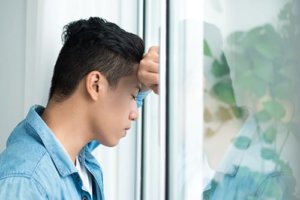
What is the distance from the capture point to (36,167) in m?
0.73

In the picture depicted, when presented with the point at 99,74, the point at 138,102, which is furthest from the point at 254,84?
the point at 138,102

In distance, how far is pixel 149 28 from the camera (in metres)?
1.18

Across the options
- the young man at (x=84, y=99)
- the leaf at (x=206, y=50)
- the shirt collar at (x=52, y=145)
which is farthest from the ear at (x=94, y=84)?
the leaf at (x=206, y=50)

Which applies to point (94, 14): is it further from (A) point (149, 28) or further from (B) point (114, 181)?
(B) point (114, 181)

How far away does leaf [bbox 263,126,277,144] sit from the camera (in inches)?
19.5

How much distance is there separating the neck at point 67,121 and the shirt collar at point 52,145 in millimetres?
38

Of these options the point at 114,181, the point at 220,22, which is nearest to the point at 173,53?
the point at 220,22

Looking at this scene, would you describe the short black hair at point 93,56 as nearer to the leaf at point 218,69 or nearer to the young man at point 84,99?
the young man at point 84,99

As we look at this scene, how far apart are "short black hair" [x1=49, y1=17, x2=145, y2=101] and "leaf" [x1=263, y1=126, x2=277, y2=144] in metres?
0.45

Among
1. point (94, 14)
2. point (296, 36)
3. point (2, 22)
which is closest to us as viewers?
point (296, 36)

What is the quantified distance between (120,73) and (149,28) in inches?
14.3

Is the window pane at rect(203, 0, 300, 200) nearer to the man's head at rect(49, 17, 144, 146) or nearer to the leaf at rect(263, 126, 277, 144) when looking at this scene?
the leaf at rect(263, 126, 277, 144)

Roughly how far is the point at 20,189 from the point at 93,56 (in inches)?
13.6

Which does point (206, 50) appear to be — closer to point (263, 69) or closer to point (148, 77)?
point (263, 69)
